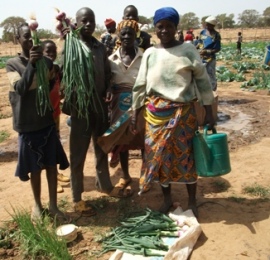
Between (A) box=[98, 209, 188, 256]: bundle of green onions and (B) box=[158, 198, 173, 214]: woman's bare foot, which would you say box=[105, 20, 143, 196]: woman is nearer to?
(B) box=[158, 198, 173, 214]: woman's bare foot

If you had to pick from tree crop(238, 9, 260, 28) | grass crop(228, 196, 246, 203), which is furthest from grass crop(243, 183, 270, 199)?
tree crop(238, 9, 260, 28)

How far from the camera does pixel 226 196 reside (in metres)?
3.61

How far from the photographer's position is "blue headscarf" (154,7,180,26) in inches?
108

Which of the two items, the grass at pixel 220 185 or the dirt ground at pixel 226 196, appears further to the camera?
the grass at pixel 220 185

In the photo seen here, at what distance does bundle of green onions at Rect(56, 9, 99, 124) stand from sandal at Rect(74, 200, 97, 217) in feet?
3.27

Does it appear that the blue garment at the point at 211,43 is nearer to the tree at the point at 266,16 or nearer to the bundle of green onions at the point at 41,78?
the bundle of green onions at the point at 41,78

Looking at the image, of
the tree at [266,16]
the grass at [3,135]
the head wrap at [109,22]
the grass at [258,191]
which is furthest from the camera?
the tree at [266,16]

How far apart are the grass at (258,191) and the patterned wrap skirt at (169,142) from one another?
933 mm

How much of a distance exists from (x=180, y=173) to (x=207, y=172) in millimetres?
249

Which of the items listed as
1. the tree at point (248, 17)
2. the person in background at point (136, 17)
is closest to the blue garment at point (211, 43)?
the person in background at point (136, 17)

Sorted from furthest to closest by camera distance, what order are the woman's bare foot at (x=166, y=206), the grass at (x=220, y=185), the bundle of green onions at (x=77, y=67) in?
the grass at (x=220, y=185)
the woman's bare foot at (x=166, y=206)
the bundle of green onions at (x=77, y=67)

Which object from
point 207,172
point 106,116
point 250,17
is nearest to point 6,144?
point 106,116

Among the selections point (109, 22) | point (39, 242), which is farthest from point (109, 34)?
point (39, 242)

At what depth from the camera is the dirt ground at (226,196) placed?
8.99 ft
